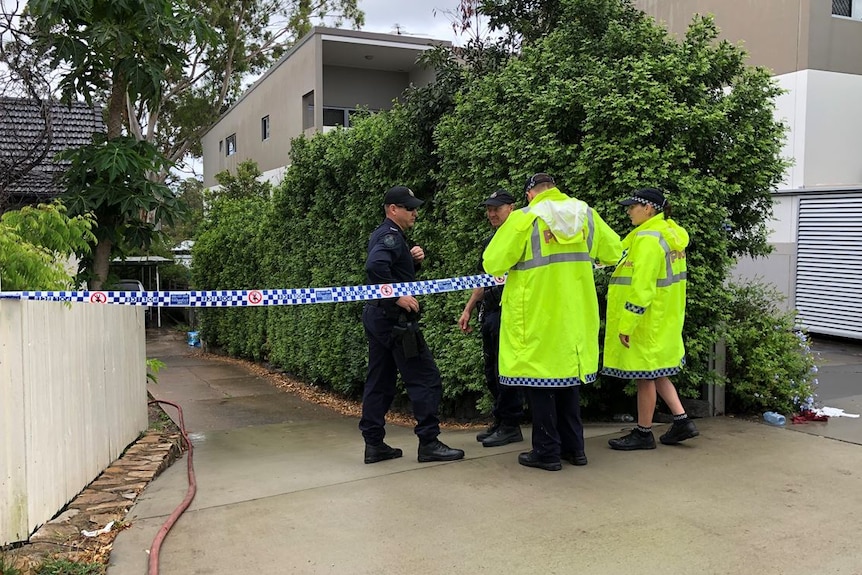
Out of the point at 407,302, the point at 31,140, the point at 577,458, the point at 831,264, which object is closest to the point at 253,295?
the point at 407,302

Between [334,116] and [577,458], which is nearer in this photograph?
[577,458]

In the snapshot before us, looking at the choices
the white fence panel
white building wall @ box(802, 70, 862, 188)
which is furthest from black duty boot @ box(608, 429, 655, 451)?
white building wall @ box(802, 70, 862, 188)

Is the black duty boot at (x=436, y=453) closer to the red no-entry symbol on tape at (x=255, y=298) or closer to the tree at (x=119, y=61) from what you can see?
the red no-entry symbol on tape at (x=255, y=298)

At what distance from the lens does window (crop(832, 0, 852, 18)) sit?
1312cm

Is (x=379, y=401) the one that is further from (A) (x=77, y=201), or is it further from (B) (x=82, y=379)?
(A) (x=77, y=201)

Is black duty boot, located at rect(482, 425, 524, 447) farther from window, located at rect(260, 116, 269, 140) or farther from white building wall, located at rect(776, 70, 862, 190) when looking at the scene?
window, located at rect(260, 116, 269, 140)

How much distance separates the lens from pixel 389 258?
4980 millimetres

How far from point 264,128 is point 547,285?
21420 millimetres

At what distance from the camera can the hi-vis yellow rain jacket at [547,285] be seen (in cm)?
456

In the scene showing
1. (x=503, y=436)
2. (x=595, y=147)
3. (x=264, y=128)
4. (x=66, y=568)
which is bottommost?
(x=66, y=568)

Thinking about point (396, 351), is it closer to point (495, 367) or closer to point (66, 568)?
point (495, 367)

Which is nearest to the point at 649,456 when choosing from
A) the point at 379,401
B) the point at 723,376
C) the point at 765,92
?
the point at 723,376

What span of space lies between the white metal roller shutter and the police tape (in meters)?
8.44

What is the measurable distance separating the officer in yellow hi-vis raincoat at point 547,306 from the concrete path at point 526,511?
17.4 inches
